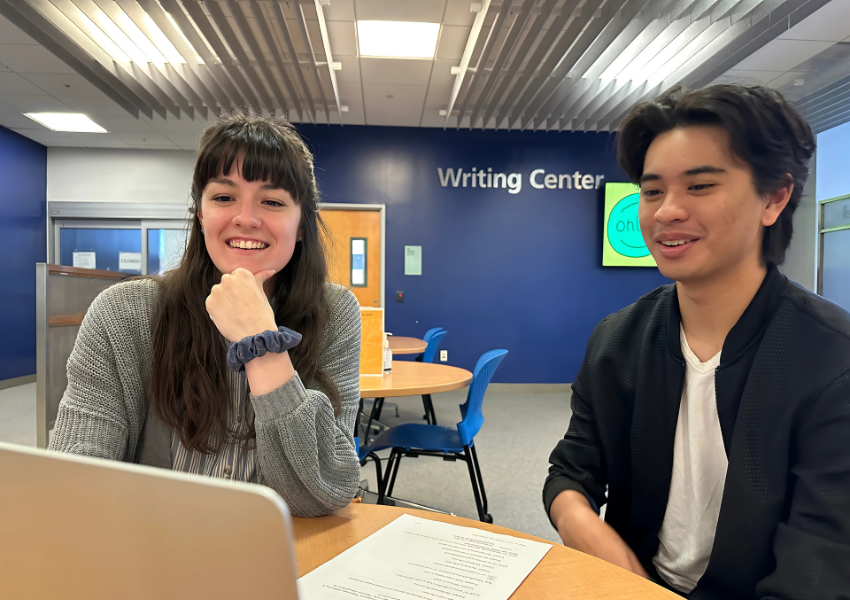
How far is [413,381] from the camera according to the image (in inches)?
108

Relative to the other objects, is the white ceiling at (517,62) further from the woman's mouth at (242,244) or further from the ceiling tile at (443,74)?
the woman's mouth at (242,244)

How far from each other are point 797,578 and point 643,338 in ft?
1.69

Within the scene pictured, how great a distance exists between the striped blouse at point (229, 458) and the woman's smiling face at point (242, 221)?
1.02 feet

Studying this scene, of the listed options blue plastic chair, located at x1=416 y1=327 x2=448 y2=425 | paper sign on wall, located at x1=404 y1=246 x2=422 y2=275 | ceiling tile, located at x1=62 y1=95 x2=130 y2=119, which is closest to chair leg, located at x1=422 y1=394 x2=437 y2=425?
blue plastic chair, located at x1=416 y1=327 x2=448 y2=425

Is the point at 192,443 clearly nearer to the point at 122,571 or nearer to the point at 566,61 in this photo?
the point at 122,571

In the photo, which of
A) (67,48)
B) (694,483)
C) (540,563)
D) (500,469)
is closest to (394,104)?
(67,48)

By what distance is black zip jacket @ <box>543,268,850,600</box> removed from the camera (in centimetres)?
82

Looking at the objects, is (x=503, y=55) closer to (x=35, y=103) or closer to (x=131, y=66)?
(x=131, y=66)

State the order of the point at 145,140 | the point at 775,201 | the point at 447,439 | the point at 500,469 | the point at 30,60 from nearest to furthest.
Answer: the point at 775,201 → the point at 447,439 → the point at 500,469 → the point at 30,60 → the point at 145,140

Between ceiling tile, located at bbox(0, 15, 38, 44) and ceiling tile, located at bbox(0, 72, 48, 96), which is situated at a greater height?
ceiling tile, located at bbox(0, 15, 38, 44)

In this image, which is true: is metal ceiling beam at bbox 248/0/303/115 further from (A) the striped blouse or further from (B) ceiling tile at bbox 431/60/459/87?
(A) the striped blouse

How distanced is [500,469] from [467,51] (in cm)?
358

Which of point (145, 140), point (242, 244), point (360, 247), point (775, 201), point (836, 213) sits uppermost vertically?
point (145, 140)

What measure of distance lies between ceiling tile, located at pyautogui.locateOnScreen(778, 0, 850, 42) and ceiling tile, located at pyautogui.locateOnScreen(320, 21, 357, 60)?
3588mm
